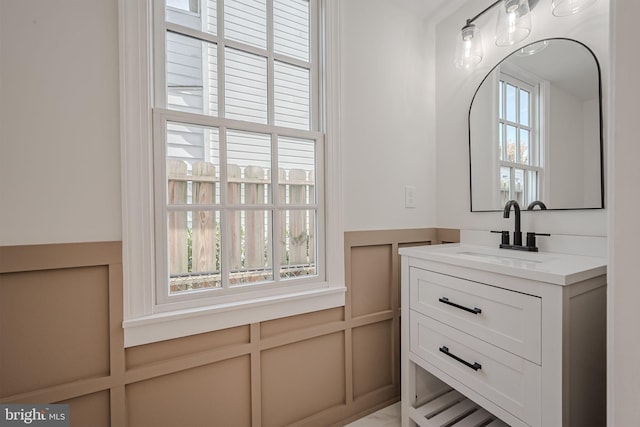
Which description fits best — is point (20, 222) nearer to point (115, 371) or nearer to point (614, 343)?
point (115, 371)

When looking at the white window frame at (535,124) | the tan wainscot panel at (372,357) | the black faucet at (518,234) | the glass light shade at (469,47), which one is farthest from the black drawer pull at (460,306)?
the glass light shade at (469,47)

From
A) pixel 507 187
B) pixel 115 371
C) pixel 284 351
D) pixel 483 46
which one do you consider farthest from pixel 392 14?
pixel 115 371

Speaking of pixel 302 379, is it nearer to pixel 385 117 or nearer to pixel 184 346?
pixel 184 346

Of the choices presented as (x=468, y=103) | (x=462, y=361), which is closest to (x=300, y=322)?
(x=462, y=361)

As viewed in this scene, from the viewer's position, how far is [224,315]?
117cm

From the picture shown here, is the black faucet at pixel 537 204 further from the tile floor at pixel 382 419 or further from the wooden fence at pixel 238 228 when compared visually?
the tile floor at pixel 382 419

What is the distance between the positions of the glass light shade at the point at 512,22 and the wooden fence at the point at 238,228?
1.11m

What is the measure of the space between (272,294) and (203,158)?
0.67 metres

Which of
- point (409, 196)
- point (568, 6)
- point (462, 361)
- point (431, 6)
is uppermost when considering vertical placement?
point (431, 6)

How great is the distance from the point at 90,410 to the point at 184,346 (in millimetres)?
337

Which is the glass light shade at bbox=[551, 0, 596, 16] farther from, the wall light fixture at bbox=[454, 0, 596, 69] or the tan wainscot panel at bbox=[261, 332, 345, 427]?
the tan wainscot panel at bbox=[261, 332, 345, 427]
